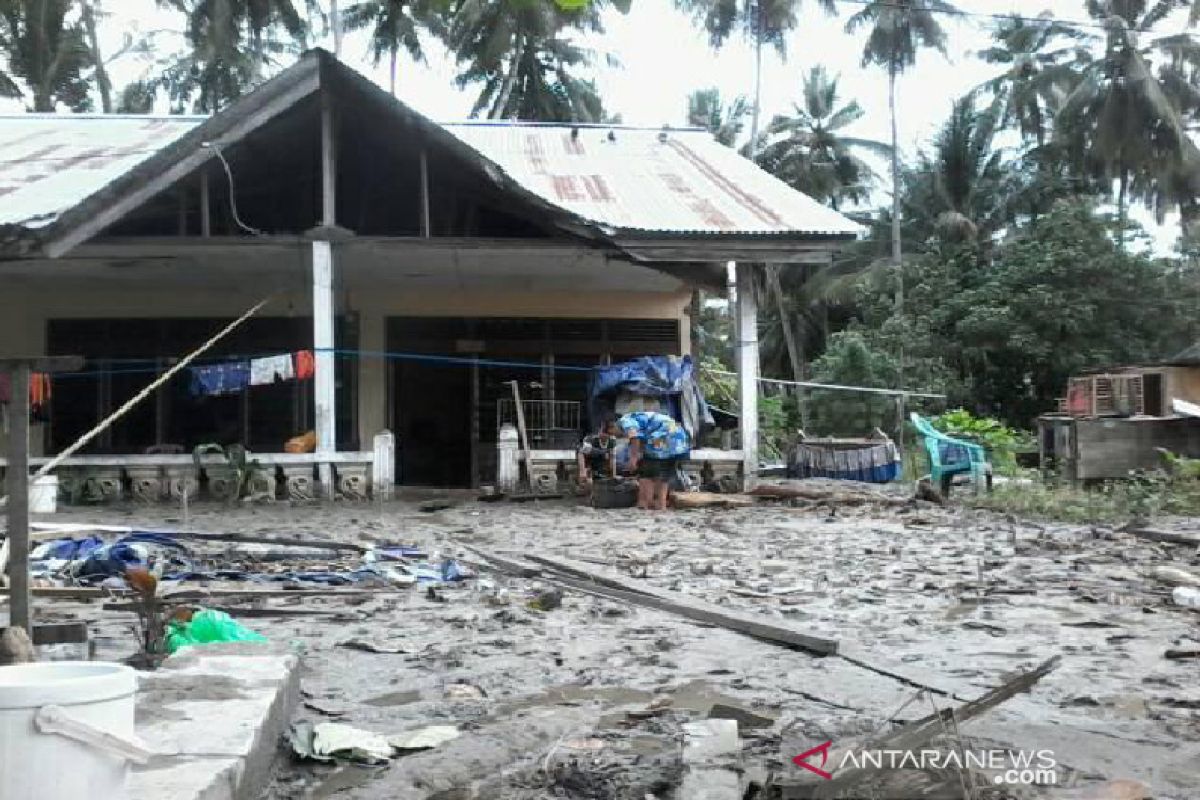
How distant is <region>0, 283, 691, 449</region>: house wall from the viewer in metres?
15.2

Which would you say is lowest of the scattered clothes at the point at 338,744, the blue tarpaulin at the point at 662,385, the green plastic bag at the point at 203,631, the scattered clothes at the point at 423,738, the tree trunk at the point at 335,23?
the scattered clothes at the point at 423,738

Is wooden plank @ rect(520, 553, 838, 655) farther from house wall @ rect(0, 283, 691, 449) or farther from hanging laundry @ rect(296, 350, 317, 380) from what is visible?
house wall @ rect(0, 283, 691, 449)

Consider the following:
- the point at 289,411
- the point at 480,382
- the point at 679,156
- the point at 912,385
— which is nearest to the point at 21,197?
the point at 289,411

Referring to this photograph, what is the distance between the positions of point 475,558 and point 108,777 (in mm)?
5776

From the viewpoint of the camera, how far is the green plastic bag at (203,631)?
4.34 meters

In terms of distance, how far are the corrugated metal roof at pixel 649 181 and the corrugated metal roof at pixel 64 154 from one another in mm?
4104

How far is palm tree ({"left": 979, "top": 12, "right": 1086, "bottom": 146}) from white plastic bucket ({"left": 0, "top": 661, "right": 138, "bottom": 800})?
118ft

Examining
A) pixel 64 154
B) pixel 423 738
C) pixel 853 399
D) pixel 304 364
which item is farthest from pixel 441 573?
pixel 853 399

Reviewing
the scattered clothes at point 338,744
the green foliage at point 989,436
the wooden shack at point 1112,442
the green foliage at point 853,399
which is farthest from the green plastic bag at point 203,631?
the green foliage at point 853,399

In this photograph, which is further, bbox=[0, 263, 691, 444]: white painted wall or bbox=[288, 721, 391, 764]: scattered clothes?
bbox=[0, 263, 691, 444]: white painted wall

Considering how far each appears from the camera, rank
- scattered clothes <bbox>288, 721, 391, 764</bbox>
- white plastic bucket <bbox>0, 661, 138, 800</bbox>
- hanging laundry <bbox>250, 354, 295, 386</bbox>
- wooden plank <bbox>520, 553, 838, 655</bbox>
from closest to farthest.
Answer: white plastic bucket <bbox>0, 661, 138, 800</bbox> → scattered clothes <bbox>288, 721, 391, 764</bbox> → wooden plank <bbox>520, 553, 838, 655</bbox> → hanging laundry <bbox>250, 354, 295, 386</bbox>

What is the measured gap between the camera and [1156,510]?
1104cm

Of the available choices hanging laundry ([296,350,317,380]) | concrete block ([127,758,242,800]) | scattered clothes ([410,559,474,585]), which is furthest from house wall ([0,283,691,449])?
concrete block ([127,758,242,800])

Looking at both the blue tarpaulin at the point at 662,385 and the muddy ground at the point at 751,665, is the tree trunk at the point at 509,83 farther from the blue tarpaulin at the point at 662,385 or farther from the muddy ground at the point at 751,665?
the muddy ground at the point at 751,665
